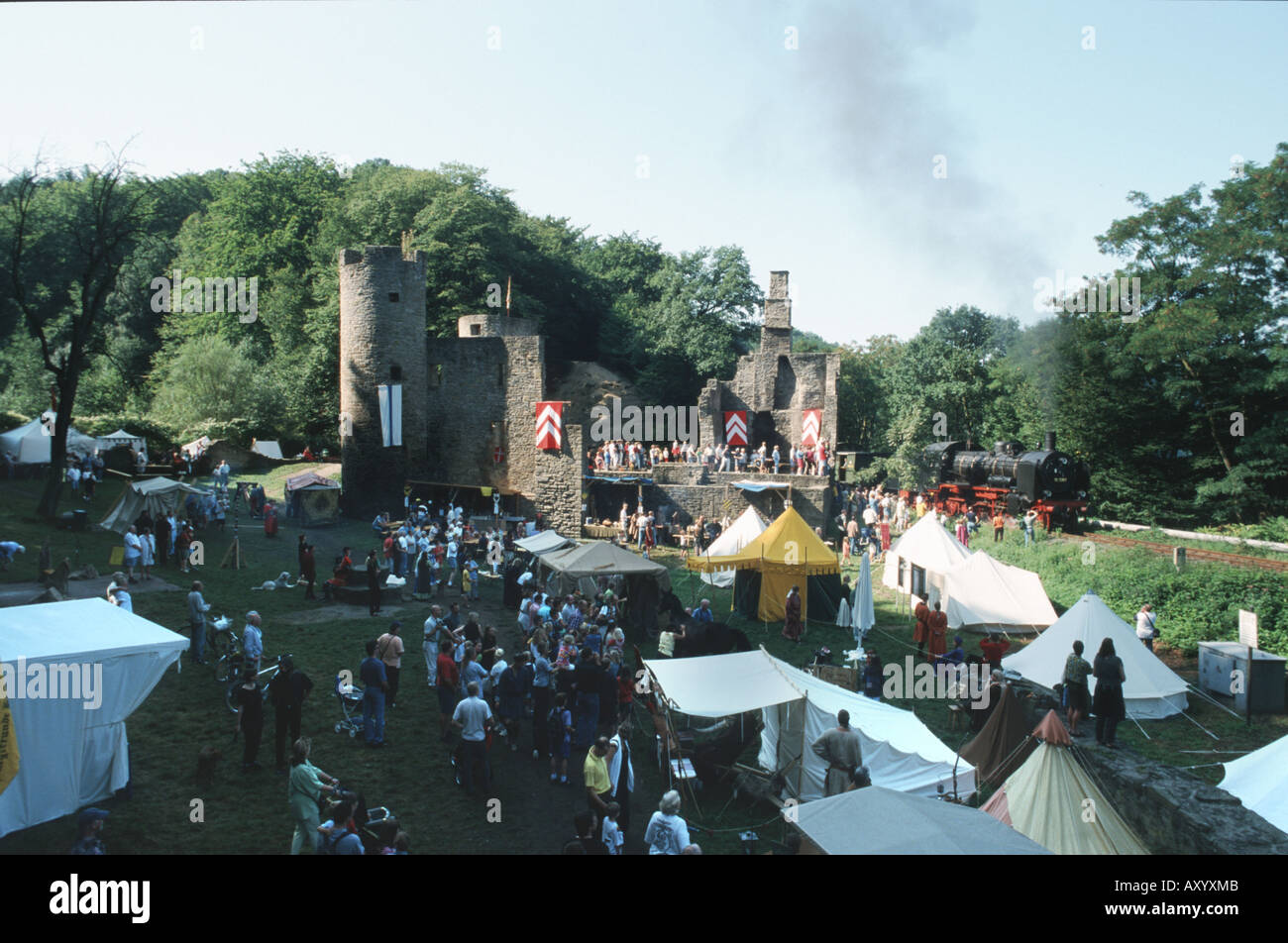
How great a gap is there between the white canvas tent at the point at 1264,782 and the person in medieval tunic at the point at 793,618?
7721 millimetres

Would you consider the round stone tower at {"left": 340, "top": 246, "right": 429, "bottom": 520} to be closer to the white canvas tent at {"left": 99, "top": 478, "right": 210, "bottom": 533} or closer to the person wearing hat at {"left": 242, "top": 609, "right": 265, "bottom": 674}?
the white canvas tent at {"left": 99, "top": 478, "right": 210, "bottom": 533}

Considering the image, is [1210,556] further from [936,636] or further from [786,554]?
[786,554]

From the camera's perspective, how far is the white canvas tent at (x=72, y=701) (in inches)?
280

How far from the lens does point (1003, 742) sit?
9.48 meters

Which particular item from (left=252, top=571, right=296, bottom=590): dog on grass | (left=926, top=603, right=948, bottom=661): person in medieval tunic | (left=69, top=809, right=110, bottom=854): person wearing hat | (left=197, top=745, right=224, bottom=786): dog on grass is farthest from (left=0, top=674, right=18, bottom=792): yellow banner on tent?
(left=926, top=603, right=948, bottom=661): person in medieval tunic

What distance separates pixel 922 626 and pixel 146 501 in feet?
51.4

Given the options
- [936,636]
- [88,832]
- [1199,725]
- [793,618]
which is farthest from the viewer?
[793,618]

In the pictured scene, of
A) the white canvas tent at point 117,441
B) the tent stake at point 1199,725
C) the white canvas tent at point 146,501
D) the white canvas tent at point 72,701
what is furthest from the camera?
the white canvas tent at point 117,441

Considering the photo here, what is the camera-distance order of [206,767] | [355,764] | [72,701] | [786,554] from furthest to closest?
[786,554] < [355,764] < [206,767] < [72,701]

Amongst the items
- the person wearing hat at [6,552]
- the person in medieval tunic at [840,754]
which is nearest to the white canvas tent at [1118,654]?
the person in medieval tunic at [840,754]

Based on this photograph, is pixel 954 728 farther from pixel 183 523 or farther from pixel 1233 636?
pixel 183 523

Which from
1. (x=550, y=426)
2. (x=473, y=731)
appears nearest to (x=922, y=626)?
(x=473, y=731)

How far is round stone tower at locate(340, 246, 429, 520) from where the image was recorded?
27.3 metres

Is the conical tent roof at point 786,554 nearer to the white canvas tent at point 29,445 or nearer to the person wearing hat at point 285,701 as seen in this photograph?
the person wearing hat at point 285,701
